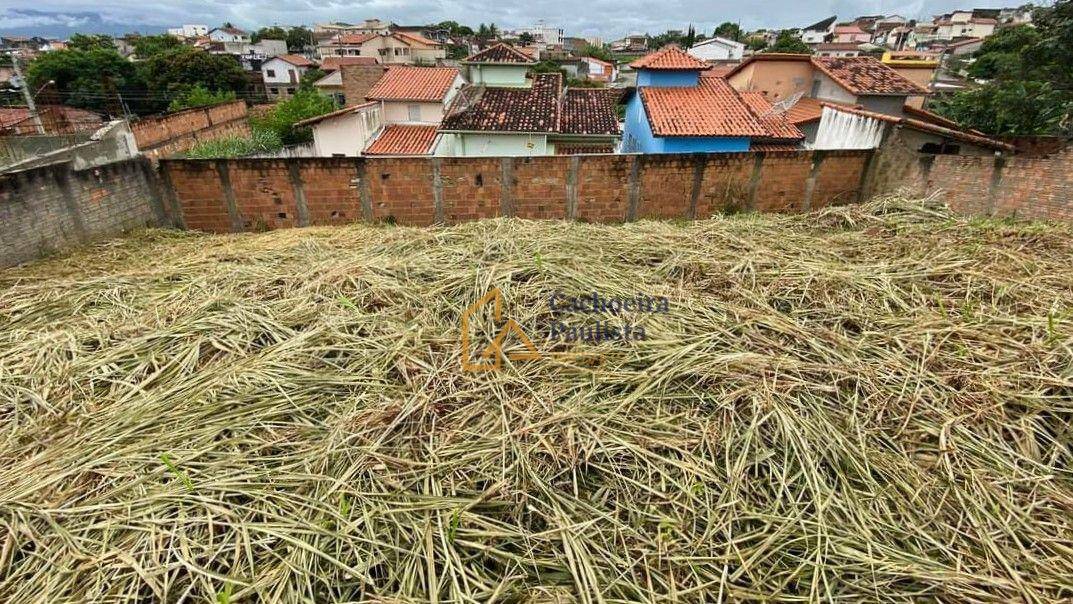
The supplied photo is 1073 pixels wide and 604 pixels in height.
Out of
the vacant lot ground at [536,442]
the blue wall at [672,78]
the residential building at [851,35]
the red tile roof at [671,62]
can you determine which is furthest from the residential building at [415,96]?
the residential building at [851,35]

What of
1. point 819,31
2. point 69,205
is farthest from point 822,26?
point 69,205

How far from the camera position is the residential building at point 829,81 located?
12.3 metres

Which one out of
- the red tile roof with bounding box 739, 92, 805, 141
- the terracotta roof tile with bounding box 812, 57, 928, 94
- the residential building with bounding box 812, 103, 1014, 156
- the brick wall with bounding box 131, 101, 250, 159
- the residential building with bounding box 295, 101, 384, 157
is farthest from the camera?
the residential building with bounding box 295, 101, 384, 157

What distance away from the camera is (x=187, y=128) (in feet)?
49.8

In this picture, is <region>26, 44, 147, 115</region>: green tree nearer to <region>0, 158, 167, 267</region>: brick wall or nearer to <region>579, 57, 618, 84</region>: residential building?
<region>0, 158, 167, 267</region>: brick wall

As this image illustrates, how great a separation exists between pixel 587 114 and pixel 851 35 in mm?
68235

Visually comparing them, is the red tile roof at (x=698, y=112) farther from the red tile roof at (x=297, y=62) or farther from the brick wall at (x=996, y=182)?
the red tile roof at (x=297, y=62)

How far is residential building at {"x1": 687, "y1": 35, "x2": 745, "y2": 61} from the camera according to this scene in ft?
124

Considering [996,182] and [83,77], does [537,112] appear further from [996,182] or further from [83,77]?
[83,77]

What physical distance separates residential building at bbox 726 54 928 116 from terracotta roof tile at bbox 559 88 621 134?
5.31 metres

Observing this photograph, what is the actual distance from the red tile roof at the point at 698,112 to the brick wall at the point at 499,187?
10.6 feet

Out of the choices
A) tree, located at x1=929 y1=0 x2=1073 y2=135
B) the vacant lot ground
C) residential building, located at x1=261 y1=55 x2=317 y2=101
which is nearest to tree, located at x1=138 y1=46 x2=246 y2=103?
residential building, located at x1=261 y1=55 x2=317 y2=101

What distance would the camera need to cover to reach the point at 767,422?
2.54 m

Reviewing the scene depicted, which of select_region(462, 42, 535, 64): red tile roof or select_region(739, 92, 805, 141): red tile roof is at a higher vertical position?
select_region(462, 42, 535, 64): red tile roof
